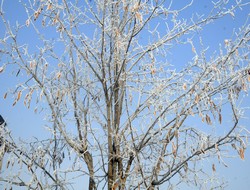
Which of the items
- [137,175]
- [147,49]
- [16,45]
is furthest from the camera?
[147,49]

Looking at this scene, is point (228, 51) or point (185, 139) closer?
point (228, 51)

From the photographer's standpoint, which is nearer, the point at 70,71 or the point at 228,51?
the point at 228,51

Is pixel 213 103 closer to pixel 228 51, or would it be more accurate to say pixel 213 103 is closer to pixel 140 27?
pixel 228 51

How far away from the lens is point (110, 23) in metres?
5.05

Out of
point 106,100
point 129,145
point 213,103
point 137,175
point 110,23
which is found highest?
point 110,23

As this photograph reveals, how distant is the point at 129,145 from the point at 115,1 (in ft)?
6.58

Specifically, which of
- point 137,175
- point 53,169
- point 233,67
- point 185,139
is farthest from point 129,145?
point 233,67

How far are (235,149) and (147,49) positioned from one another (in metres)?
1.85

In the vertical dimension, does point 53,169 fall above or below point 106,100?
below

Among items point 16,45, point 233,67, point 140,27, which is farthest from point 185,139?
point 16,45

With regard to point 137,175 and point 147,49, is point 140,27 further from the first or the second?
point 137,175

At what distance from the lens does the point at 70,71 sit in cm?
555

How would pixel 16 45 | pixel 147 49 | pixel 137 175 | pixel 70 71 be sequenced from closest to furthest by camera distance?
pixel 137 175 → pixel 16 45 → pixel 147 49 → pixel 70 71

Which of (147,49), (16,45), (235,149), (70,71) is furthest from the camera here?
(70,71)
